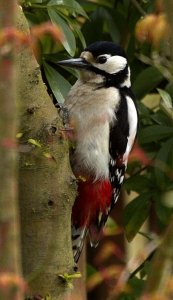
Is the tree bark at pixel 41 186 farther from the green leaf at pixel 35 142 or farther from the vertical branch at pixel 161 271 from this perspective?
the vertical branch at pixel 161 271

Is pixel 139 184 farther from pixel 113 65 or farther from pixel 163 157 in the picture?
pixel 113 65

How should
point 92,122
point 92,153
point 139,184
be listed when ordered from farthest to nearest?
point 139,184 → point 92,153 → point 92,122

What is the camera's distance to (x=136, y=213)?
416cm

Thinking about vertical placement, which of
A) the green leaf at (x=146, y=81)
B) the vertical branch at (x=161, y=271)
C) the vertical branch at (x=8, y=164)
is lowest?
the green leaf at (x=146, y=81)

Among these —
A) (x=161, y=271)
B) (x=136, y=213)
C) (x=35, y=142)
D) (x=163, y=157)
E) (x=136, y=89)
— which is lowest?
(x=136, y=213)

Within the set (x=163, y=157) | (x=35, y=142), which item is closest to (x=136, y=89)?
(x=163, y=157)

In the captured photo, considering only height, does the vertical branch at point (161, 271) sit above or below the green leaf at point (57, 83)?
above

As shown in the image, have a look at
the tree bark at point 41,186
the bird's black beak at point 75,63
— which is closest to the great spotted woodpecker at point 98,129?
the bird's black beak at point 75,63

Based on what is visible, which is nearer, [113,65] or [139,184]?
[113,65]

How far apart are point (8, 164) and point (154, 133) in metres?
2.31

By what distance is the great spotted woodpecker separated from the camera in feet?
12.0

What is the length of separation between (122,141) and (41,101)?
1028 millimetres

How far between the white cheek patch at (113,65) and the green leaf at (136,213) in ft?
2.00

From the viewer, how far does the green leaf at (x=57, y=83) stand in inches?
141
